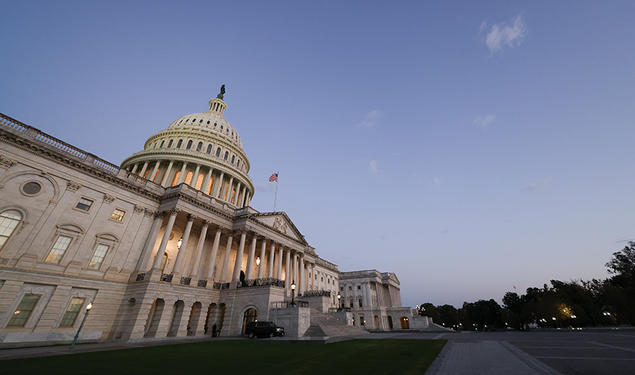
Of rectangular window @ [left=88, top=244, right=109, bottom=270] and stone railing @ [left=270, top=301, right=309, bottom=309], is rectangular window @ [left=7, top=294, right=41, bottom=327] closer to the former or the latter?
rectangular window @ [left=88, top=244, right=109, bottom=270]

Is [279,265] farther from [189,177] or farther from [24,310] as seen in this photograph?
[24,310]

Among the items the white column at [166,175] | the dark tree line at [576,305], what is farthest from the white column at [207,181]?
the dark tree line at [576,305]

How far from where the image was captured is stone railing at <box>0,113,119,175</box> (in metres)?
24.3

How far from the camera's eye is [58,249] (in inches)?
981

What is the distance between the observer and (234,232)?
3953 cm

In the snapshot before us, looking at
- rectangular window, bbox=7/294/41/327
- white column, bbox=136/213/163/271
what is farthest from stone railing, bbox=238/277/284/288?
rectangular window, bbox=7/294/41/327

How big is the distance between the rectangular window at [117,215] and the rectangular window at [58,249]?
4.42 metres

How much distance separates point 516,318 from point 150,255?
104m

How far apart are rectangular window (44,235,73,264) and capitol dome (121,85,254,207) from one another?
2381cm

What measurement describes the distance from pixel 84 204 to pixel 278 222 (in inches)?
1024

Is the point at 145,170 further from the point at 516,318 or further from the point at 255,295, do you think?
the point at 516,318

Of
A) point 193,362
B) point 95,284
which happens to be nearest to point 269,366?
point 193,362

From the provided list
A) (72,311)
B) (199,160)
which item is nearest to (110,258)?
(72,311)

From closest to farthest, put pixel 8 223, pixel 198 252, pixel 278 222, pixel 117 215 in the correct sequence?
pixel 8 223
pixel 117 215
pixel 198 252
pixel 278 222
